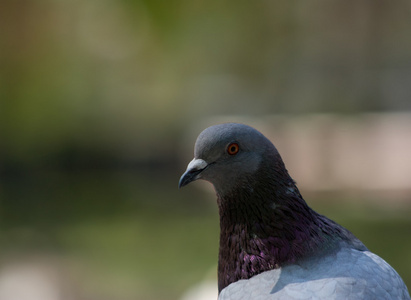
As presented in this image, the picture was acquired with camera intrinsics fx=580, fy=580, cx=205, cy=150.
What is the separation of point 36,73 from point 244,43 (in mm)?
6530

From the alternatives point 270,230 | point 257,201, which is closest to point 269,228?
point 270,230

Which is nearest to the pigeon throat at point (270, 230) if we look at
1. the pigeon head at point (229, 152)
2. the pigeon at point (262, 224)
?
the pigeon at point (262, 224)

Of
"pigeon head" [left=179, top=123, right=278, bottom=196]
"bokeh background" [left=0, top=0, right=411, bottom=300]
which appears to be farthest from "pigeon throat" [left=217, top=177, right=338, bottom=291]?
"bokeh background" [left=0, top=0, right=411, bottom=300]

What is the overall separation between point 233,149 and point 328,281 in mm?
787

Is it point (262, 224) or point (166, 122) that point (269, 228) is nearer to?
point (262, 224)

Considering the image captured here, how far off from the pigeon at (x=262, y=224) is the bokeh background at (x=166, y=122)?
14.4 ft

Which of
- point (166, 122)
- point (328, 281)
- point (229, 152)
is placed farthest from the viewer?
point (166, 122)

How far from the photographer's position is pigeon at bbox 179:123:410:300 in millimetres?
2820

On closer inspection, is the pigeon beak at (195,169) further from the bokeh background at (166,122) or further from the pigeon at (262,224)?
the bokeh background at (166,122)

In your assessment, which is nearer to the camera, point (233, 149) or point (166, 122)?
point (233, 149)

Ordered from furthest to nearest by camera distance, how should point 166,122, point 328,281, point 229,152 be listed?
point 166,122 → point 229,152 → point 328,281

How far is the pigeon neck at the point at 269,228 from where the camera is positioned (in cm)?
290

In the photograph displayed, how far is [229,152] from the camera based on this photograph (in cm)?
293

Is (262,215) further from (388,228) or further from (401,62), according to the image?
(401,62)
